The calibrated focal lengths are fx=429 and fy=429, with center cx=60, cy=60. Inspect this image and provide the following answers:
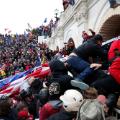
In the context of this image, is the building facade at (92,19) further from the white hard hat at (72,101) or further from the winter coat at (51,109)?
the white hard hat at (72,101)

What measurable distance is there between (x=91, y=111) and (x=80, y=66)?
258 cm

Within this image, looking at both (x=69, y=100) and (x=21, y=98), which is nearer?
(x=69, y=100)

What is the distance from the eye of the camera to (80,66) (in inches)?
285

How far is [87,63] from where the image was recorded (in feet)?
23.8

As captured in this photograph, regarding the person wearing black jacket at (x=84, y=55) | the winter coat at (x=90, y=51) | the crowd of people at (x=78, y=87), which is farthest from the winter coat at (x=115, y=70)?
the winter coat at (x=90, y=51)

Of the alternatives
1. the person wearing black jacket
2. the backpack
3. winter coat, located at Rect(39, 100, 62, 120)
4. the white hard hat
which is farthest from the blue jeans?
the backpack

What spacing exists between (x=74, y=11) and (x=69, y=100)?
1859 cm

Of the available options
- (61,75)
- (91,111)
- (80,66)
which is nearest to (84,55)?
(80,66)

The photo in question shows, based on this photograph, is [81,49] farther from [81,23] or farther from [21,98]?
[81,23]

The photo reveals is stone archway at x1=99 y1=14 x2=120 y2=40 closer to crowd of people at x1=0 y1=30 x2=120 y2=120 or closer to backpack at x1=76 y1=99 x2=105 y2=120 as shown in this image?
crowd of people at x1=0 y1=30 x2=120 y2=120

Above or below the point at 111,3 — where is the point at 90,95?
below

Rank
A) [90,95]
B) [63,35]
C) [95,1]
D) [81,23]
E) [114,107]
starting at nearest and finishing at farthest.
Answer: [90,95], [114,107], [95,1], [81,23], [63,35]

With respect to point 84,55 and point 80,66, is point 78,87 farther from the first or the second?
point 84,55

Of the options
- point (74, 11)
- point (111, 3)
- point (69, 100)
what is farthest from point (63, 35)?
point (69, 100)
